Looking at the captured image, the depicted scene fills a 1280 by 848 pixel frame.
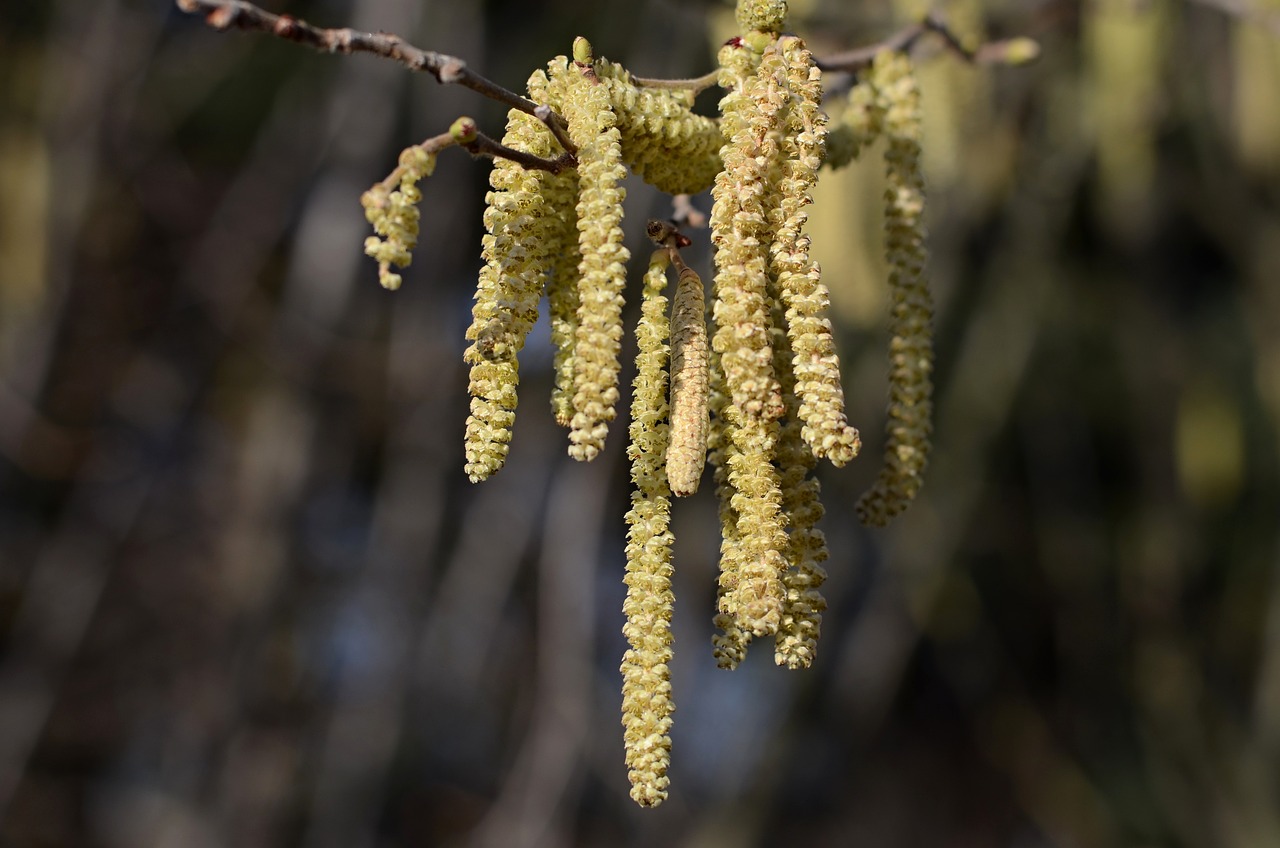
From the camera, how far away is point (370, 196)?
872mm

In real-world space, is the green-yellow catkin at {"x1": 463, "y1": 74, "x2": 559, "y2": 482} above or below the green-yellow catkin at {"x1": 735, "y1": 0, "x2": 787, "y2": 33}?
below

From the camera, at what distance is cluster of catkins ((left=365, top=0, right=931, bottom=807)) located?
870 millimetres

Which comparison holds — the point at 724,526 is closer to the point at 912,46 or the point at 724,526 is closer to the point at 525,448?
the point at 912,46

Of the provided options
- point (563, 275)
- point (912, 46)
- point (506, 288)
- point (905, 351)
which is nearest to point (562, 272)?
point (563, 275)

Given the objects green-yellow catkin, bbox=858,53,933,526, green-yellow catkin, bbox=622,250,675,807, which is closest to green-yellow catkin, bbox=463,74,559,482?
green-yellow catkin, bbox=622,250,675,807

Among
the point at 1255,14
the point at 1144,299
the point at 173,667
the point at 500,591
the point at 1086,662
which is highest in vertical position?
the point at 1144,299

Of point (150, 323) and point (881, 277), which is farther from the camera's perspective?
point (150, 323)

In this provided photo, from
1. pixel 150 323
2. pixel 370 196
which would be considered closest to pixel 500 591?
pixel 150 323

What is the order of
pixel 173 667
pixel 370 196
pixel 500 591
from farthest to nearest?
1. pixel 173 667
2. pixel 500 591
3. pixel 370 196

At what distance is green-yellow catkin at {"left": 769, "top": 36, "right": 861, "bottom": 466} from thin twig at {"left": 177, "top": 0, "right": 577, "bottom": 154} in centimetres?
19

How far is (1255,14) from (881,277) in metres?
0.78

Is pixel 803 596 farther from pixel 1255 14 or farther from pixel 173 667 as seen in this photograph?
pixel 173 667

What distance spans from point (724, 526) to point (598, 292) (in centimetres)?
25

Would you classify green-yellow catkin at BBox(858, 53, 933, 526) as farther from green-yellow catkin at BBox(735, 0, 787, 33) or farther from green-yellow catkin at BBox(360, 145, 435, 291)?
green-yellow catkin at BBox(360, 145, 435, 291)
